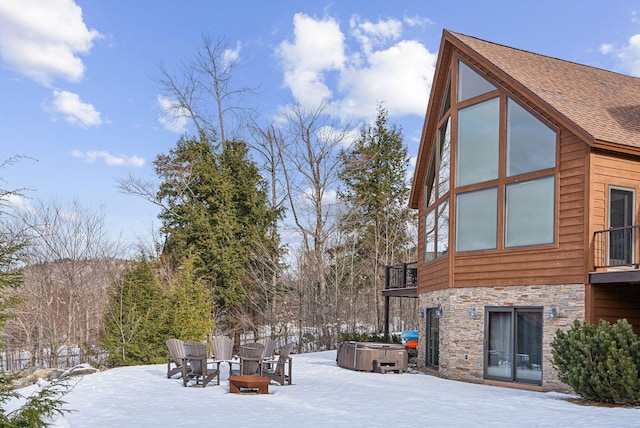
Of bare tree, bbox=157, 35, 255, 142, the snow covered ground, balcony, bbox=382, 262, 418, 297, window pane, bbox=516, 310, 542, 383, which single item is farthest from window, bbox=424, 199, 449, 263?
bare tree, bbox=157, 35, 255, 142

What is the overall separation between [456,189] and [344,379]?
17.7ft

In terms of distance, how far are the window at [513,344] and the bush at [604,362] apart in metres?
1.84

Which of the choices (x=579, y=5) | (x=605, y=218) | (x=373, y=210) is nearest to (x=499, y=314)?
(x=605, y=218)

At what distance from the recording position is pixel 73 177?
25.5m

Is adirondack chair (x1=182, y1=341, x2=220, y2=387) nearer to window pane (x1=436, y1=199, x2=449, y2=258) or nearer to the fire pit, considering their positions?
the fire pit

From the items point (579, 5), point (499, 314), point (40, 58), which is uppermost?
point (579, 5)

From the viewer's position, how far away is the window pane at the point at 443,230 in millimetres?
15234

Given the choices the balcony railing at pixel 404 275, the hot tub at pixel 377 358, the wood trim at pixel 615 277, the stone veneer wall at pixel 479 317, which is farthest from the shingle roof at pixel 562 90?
the hot tub at pixel 377 358

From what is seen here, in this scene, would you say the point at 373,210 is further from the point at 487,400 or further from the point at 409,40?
the point at 487,400

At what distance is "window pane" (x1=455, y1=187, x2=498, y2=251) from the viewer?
13773mm

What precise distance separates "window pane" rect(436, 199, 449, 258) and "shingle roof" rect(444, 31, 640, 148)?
12.0 feet

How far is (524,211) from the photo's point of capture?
13117mm

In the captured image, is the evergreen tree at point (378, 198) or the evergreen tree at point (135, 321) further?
the evergreen tree at point (378, 198)

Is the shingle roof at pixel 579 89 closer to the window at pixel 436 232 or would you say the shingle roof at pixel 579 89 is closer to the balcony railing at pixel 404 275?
the window at pixel 436 232
